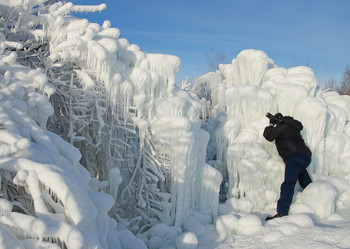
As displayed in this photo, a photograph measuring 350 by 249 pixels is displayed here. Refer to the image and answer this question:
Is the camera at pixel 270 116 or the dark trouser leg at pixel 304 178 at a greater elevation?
the camera at pixel 270 116

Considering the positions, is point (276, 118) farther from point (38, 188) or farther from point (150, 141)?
point (38, 188)

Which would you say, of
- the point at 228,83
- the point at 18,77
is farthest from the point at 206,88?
the point at 18,77

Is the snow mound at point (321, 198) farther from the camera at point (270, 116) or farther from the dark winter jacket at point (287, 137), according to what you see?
the camera at point (270, 116)

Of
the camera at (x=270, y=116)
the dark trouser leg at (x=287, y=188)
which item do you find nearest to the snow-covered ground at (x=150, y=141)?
the dark trouser leg at (x=287, y=188)

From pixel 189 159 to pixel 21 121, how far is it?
2648 mm

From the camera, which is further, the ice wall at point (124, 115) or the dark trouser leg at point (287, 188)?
the dark trouser leg at point (287, 188)

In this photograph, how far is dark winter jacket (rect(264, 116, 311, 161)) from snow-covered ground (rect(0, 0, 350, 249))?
15.8 inches

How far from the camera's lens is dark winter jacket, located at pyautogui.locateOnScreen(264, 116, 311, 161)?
18.6 feet

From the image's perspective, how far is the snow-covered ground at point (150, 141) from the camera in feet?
12.0

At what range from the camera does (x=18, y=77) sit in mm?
3676

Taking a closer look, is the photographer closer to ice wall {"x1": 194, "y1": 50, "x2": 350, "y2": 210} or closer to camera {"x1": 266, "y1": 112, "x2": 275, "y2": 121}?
camera {"x1": 266, "y1": 112, "x2": 275, "y2": 121}

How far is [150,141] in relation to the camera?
5.14m

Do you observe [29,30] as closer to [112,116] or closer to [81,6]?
[81,6]

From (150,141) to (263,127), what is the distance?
2.46m
